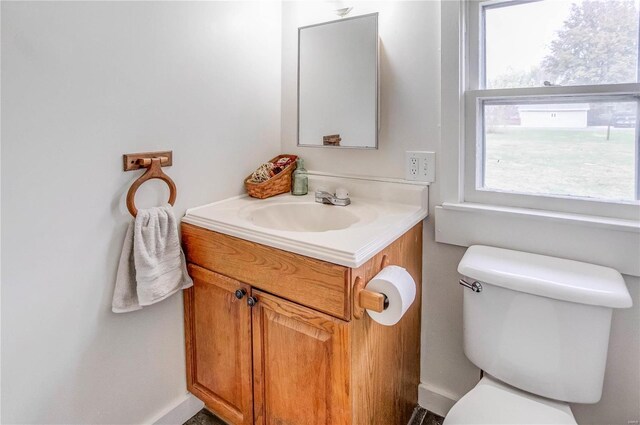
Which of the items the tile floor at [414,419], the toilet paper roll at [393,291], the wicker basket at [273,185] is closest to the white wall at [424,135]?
the tile floor at [414,419]

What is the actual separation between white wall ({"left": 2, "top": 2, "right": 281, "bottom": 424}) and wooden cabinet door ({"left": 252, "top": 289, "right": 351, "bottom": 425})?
423 millimetres

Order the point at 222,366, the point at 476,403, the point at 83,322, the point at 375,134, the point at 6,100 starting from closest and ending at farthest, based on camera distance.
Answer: the point at 6,100 → the point at 476,403 → the point at 83,322 → the point at 222,366 → the point at 375,134

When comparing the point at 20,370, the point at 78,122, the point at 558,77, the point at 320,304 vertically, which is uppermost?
the point at 558,77

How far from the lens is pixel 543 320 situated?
1.09 meters

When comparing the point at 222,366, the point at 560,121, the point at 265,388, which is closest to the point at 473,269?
the point at 560,121

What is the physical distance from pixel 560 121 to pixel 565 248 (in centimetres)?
40

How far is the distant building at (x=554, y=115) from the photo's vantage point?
46.8 inches

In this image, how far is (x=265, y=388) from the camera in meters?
1.28

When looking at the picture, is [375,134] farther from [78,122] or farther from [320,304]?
[78,122]

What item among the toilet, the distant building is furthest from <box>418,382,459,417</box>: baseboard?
the distant building

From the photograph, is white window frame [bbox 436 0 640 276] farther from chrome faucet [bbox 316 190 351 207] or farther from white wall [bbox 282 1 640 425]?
chrome faucet [bbox 316 190 351 207]

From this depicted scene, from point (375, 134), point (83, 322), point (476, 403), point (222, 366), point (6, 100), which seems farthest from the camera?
point (375, 134)

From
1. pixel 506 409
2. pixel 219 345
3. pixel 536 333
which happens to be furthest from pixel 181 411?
pixel 536 333

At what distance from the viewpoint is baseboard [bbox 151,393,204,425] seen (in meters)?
1.46
